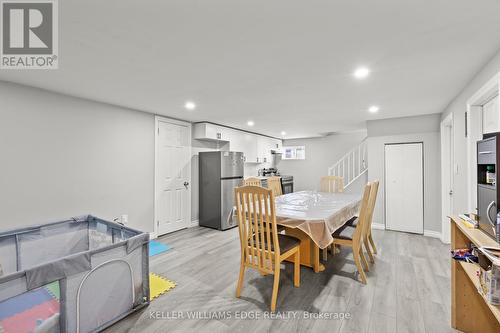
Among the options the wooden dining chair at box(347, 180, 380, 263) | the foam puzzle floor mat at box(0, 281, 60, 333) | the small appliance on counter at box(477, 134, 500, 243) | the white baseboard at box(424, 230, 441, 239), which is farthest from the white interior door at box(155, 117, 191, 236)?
the white baseboard at box(424, 230, 441, 239)

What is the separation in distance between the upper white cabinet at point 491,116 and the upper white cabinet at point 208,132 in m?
4.15

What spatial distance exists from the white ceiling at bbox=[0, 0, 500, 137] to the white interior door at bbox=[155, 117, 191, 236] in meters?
1.14

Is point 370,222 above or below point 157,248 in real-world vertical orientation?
above

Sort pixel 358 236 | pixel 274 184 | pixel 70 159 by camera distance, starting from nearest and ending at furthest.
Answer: pixel 358 236
pixel 70 159
pixel 274 184

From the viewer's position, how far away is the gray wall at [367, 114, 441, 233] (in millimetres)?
4121

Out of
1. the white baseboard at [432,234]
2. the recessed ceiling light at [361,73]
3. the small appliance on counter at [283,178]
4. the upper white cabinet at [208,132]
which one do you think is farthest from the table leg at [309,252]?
the small appliance on counter at [283,178]

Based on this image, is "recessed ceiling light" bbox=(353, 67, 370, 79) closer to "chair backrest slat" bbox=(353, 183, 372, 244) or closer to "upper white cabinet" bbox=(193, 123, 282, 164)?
"chair backrest slat" bbox=(353, 183, 372, 244)

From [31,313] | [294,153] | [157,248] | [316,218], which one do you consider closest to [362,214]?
[316,218]

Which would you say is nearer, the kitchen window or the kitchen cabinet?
the kitchen cabinet

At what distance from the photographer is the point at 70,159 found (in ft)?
10.0

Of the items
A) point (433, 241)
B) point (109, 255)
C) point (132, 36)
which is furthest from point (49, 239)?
point (433, 241)

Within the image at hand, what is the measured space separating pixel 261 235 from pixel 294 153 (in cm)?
585

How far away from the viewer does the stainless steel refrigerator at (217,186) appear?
4691 millimetres
